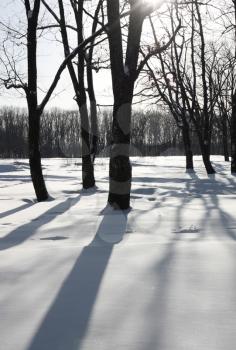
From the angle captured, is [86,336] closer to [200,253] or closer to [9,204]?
[200,253]

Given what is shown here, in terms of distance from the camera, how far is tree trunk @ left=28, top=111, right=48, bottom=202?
395 inches

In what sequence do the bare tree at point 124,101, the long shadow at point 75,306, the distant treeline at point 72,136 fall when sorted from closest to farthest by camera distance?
1. the long shadow at point 75,306
2. the bare tree at point 124,101
3. the distant treeline at point 72,136

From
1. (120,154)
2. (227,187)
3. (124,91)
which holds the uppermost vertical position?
(124,91)

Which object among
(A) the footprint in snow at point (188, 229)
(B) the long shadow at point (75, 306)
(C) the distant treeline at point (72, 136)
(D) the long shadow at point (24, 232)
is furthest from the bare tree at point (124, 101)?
(C) the distant treeline at point (72, 136)

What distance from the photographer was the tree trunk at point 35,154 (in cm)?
1002

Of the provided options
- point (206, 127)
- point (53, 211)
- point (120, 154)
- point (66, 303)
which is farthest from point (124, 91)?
point (206, 127)

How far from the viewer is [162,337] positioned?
6.75 ft

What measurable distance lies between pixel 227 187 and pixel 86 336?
37.9ft

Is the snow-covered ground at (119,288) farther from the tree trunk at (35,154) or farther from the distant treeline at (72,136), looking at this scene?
the distant treeline at (72,136)

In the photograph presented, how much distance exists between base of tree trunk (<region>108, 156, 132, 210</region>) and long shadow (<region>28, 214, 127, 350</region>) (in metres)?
3.39

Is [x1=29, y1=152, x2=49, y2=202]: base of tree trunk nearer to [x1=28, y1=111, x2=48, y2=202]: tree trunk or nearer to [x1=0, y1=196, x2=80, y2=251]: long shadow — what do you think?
[x1=28, y1=111, x2=48, y2=202]: tree trunk

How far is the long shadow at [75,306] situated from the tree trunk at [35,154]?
661 cm

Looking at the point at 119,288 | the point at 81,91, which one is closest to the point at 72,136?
the point at 81,91

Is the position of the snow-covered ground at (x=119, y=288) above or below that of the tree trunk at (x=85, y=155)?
below
